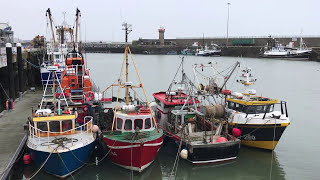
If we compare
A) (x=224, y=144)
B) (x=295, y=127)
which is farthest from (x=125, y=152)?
(x=295, y=127)

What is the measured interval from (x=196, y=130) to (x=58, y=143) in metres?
7.20

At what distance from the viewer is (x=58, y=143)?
40.1 feet

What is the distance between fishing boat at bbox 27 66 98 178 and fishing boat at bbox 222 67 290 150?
24.3 ft

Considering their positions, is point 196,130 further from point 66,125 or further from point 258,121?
point 66,125

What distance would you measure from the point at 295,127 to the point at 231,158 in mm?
8914

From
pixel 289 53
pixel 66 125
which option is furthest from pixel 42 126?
pixel 289 53

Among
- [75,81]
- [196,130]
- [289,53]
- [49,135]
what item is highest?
[289,53]

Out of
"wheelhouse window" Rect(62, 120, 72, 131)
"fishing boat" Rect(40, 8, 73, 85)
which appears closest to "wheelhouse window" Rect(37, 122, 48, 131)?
"wheelhouse window" Rect(62, 120, 72, 131)

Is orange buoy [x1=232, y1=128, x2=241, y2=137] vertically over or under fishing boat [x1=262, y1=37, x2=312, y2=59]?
under

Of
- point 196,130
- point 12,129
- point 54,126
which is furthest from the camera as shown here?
point 196,130

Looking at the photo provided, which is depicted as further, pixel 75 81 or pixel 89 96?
pixel 75 81

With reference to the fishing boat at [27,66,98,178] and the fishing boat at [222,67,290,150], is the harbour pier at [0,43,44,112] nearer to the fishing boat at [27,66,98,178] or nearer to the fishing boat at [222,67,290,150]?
the fishing boat at [27,66,98,178]

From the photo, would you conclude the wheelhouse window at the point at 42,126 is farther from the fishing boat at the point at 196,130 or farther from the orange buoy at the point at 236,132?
the orange buoy at the point at 236,132

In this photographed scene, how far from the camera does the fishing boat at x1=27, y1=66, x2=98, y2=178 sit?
39.4ft
